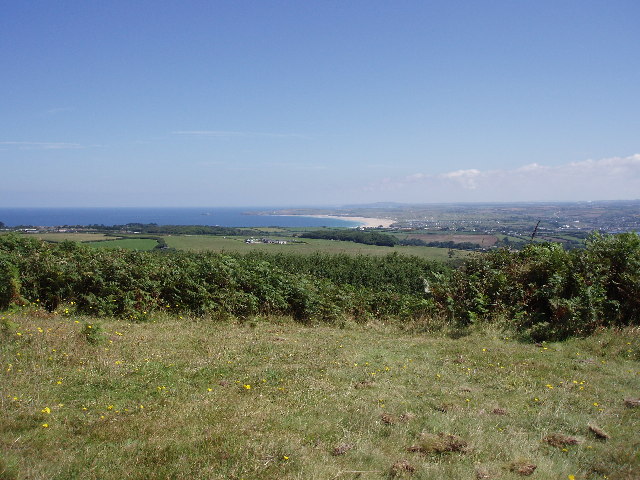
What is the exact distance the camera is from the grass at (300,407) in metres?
4.30

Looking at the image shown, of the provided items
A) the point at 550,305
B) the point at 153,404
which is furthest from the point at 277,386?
the point at 550,305

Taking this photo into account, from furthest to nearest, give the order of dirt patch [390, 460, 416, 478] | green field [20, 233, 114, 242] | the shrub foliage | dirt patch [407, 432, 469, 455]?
1. green field [20, 233, 114, 242]
2. the shrub foliage
3. dirt patch [407, 432, 469, 455]
4. dirt patch [390, 460, 416, 478]

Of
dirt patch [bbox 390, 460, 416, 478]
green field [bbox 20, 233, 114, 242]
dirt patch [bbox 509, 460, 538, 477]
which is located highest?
green field [bbox 20, 233, 114, 242]

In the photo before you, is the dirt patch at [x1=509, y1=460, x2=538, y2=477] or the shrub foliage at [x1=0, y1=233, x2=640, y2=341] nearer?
the dirt patch at [x1=509, y1=460, x2=538, y2=477]

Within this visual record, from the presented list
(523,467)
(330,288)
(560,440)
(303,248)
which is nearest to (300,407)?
(523,467)

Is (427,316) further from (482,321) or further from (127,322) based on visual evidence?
(127,322)

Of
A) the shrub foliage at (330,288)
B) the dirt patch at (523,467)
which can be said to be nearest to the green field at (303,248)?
the shrub foliage at (330,288)

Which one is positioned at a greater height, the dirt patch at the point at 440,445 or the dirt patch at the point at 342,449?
the dirt patch at the point at 342,449

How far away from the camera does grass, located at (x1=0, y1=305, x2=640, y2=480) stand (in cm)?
430

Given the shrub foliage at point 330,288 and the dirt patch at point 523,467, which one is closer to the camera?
the dirt patch at point 523,467

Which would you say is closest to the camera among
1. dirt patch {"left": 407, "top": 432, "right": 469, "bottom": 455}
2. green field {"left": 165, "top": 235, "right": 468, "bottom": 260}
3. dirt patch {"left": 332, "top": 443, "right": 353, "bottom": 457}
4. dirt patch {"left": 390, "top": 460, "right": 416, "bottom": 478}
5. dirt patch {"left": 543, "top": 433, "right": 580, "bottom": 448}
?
dirt patch {"left": 390, "top": 460, "right": 416, "bottom": 478}

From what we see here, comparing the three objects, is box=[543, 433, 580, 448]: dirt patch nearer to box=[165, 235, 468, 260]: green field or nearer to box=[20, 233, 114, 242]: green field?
box=[20, 233, 114, 242]: green field

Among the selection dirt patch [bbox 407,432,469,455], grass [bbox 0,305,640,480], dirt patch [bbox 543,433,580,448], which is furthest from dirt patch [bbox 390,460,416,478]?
dirt patch [bbox 543,433,580,448]

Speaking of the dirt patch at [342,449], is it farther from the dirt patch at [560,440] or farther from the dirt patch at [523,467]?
the dirt patch at [560,440]
